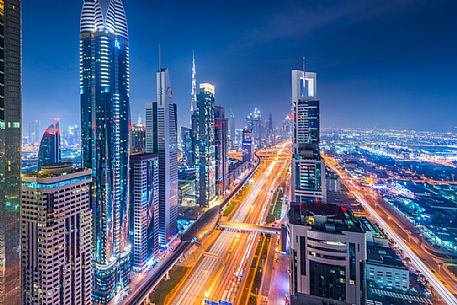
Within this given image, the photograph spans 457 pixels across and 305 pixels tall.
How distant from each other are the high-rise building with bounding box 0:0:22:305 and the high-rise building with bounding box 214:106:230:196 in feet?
118

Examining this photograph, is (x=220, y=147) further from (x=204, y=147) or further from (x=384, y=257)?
(x=384, y=257)

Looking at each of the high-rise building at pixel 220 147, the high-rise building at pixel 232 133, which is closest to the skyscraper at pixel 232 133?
the high-rise building at pixel 232 133

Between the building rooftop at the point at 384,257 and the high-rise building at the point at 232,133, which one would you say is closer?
the building rooftop at the point at 384,257

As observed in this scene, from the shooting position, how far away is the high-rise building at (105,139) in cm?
2170

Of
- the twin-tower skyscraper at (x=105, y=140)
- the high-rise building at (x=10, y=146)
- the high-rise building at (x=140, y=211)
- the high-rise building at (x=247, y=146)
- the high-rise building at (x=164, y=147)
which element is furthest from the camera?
the high-rise building at (x=247, y=146)

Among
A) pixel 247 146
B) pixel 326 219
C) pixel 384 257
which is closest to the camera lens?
pixel 326 219

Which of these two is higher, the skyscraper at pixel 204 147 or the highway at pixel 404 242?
the skyscraper at pixel 204 147

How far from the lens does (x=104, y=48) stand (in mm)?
22578

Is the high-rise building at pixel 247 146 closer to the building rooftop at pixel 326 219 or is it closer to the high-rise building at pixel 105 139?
the high-rise building at pixel 105 139

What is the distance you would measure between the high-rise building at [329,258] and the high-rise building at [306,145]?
1285cm

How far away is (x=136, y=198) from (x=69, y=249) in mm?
9554

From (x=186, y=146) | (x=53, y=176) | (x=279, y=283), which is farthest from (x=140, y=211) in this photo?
(x=186, y=146)

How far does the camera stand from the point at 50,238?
48.4ft

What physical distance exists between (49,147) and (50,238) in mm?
23381
